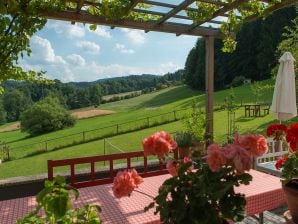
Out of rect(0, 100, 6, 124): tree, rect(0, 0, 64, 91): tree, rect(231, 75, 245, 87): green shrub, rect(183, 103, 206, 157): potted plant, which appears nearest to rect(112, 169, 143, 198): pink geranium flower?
rect(0, 0, 64, 91): tree

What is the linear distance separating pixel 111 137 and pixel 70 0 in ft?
50.3

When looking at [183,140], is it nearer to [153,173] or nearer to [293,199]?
[153,173]

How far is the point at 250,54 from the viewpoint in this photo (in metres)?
38.4

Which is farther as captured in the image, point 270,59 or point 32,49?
point 270,59

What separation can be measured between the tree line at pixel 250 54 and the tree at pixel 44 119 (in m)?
19.2

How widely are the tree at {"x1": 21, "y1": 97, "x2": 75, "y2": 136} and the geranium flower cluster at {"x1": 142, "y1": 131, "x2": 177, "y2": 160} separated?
114 feet

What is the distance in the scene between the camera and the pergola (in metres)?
3.79

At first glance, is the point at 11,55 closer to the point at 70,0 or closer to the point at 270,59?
the point at 70,0

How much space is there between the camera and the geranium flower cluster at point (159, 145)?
1.35 m

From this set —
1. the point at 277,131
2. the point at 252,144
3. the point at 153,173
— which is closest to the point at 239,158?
the point at 252,144

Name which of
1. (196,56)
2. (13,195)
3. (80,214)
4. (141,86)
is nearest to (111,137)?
(13,195)

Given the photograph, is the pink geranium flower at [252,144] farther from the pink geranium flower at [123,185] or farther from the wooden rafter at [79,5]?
the wooden rafter at [79,5]

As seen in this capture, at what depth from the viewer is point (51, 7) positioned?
357 cm

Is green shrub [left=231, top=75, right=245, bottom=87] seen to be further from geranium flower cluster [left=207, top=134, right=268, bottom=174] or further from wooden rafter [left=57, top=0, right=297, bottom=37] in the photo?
geranium flower cluster [left=207, top=134, right=268, bottom=174]
